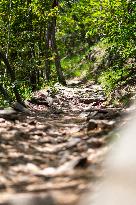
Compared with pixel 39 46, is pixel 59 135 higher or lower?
lower

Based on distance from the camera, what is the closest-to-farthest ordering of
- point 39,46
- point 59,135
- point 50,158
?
point 50,158, point 59,135, point 39,46

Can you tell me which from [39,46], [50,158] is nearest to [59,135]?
[50,158]

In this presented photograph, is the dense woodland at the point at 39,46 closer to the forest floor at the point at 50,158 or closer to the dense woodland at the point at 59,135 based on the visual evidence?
the dense woodland at the point at 59,135

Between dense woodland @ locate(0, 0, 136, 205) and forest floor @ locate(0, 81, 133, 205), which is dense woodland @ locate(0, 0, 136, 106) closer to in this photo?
dense woodland @ locate(0, 0, 136, 205)

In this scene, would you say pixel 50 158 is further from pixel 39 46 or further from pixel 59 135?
pixel 39 46

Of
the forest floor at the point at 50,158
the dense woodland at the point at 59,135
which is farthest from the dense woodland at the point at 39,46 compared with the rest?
the forest floor at the point at 50,158

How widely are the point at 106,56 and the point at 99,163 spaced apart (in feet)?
76.4

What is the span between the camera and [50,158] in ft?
22.3

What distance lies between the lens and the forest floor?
16.4 ft

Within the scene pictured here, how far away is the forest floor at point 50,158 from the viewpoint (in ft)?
16.4

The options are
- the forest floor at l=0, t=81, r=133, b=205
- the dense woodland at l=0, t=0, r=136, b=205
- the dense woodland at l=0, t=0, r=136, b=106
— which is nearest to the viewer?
the forest floor at l=0, t=81, r=133, b=205

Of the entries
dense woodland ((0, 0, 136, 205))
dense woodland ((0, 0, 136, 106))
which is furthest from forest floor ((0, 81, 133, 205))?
dense woodland ((0, 0, 136, 106))

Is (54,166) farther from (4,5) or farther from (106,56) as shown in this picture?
(106,56)

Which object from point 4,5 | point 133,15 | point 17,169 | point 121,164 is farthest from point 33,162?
point 4,5
